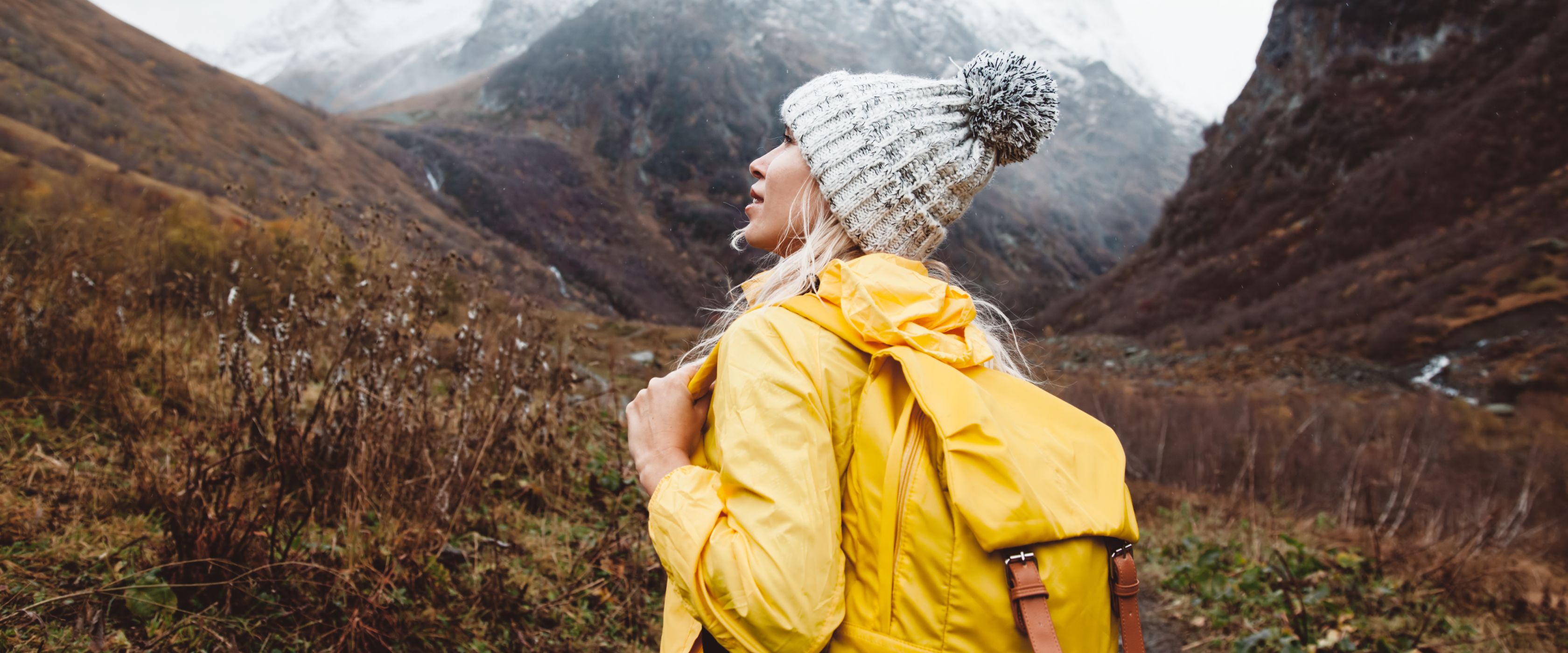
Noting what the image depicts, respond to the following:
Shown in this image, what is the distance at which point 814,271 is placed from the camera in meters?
1.28

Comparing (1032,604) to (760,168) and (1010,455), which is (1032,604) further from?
(760,168)

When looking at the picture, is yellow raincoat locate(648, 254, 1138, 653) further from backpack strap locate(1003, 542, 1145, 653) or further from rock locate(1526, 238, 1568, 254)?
rock locate(1526, 238, 1568, 254)

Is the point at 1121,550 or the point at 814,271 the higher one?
the point at 814,271

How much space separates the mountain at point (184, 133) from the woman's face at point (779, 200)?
217cm

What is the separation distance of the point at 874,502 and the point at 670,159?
215 feet

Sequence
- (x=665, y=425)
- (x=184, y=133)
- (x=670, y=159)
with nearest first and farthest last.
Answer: (x=665, y=425) < (x=184, y=133) < (x=670, y=159)

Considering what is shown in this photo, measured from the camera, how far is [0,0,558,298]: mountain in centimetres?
984

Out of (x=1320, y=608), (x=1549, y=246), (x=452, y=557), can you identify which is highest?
(x=1549, y=246)

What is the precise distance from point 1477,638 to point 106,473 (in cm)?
593

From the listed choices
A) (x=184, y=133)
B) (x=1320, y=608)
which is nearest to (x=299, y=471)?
(x=1320, y=608)

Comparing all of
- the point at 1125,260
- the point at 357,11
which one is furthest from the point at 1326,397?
the point at 357,11

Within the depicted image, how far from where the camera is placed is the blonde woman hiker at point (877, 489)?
0.88 m

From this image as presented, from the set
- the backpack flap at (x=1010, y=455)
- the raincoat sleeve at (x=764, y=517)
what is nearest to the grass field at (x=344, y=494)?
the raincoat sleeve at (x=764, y=517)

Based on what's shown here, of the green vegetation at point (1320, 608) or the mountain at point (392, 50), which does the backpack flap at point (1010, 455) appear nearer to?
the green vegetation at point (1320, 608)
